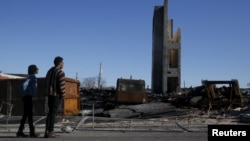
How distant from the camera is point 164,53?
35.3 metres

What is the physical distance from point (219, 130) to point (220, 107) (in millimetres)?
17920

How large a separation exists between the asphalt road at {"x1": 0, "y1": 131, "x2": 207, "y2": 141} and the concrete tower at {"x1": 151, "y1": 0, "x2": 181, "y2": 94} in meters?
23.2

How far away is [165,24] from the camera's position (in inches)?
1404

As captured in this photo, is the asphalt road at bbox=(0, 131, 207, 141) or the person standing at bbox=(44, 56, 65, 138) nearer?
the asphalt road at bbox=(0, 131, 207, 141)

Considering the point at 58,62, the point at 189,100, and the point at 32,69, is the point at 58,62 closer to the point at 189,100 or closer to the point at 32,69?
the point at 32,69

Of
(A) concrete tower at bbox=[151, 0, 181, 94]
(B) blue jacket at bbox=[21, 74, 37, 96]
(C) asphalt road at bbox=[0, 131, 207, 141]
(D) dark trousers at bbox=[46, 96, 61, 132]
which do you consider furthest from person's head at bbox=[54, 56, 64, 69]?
(A) concrete tower at bbox=[151, 0, 181, 94]

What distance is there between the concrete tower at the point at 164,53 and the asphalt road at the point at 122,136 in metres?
23.2

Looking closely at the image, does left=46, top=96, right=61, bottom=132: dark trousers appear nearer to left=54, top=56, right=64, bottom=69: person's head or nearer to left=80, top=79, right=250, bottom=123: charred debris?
left=54, top=56, right=64, bottom=69: person's head

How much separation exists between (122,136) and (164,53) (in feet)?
78.7

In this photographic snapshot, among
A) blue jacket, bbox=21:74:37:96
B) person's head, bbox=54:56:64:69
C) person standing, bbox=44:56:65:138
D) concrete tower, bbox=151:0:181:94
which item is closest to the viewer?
person standing, bbox=44:56:65:138

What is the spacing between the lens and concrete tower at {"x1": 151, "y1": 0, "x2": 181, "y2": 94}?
35.6 meters

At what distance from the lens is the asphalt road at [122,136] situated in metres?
11.1

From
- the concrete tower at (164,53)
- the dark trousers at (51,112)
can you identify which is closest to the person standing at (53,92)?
the dark trousers at (51,112)

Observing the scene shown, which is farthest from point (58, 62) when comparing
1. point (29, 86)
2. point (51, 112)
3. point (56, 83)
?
point (51, 112)
